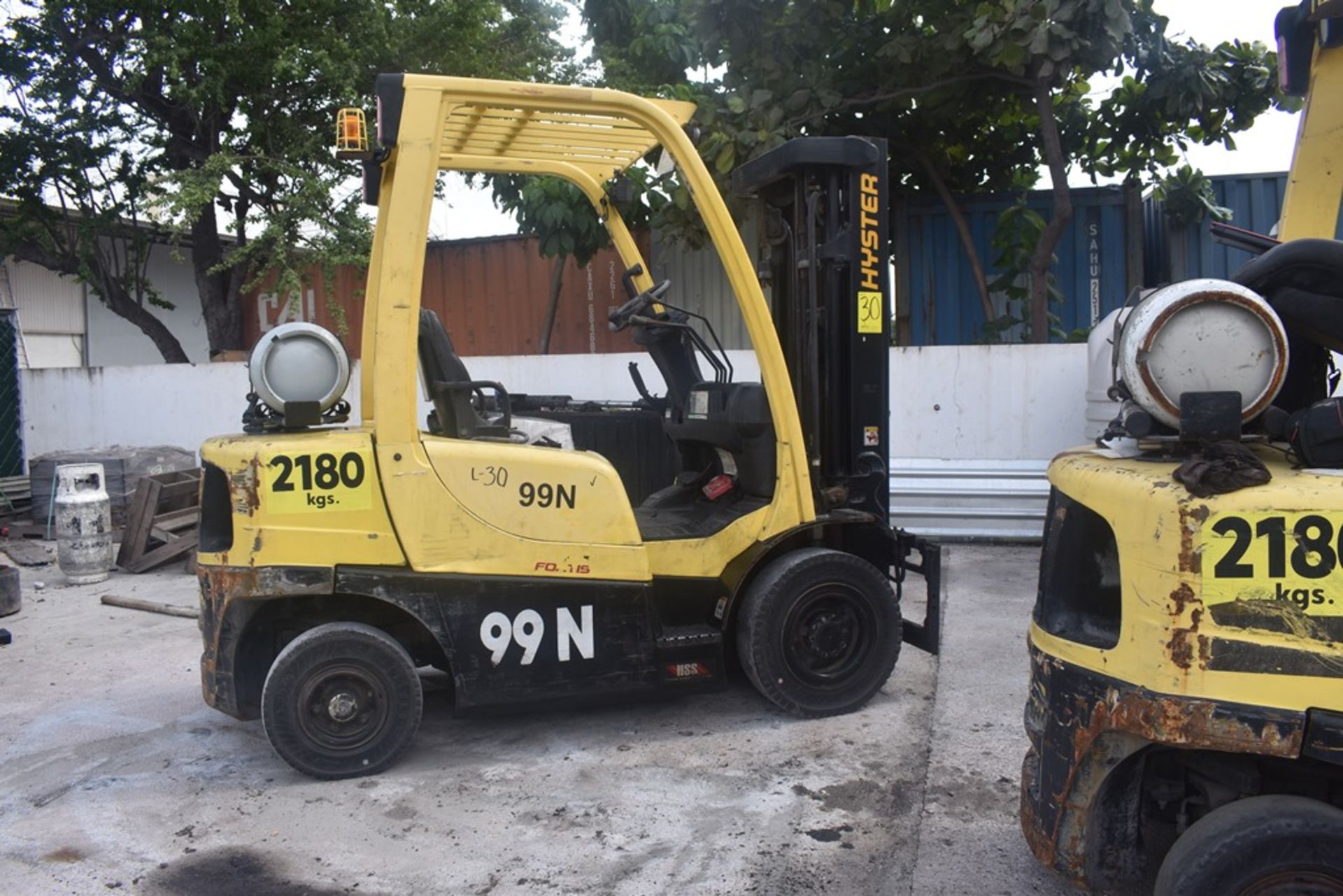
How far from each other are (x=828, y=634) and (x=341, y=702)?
2.15 m

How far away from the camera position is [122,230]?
1598 cm

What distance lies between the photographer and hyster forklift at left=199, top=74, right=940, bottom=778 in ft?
14.2

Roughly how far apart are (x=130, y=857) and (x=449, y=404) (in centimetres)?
216

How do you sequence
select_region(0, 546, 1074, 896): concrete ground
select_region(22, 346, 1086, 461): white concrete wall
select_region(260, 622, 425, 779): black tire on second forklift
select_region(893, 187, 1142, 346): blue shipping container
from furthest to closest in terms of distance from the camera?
select_region(893, 187, 1142, 346): blue shipping container → select_region(22, 346, 1086, 461): white concrete wall → select_region(260, 622, 425, 779): black tire on second forklift → select_region(0, 546, 1074, 896): concrete ground

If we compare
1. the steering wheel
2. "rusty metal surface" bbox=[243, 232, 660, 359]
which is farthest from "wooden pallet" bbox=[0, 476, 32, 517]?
the steering wheel

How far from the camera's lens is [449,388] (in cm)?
479

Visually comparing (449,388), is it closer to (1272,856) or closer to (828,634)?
(828,634)

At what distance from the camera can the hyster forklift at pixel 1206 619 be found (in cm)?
246

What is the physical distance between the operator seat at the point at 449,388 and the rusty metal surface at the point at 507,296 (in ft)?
28.3

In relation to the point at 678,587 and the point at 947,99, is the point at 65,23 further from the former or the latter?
the point at 678,587

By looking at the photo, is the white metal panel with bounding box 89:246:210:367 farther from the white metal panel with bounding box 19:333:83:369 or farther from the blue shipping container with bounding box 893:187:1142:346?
the blue shipping container with bounding box 893:187:1142:346

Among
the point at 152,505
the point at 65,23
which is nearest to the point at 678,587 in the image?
the point at 152,505

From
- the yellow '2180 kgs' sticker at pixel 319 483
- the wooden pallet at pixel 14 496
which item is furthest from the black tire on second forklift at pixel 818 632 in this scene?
the wooden pallet at pixel 14 496

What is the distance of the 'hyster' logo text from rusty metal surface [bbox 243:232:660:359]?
839 cm
